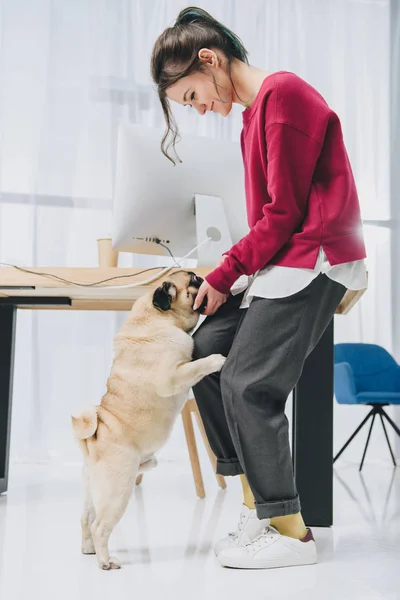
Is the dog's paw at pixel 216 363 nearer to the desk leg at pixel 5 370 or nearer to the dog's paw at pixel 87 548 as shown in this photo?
the dog's paw at pixel 87 548

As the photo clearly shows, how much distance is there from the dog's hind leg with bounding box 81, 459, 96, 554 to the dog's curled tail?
0.08m

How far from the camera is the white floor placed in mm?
1321

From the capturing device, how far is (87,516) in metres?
1.61

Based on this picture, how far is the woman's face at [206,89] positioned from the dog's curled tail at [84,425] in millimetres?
851

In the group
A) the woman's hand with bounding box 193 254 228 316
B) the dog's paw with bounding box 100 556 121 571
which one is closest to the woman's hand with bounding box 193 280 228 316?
the woman's hand with bounding box 193 254 228 316

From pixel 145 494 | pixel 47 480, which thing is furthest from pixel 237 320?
pixel 47 480

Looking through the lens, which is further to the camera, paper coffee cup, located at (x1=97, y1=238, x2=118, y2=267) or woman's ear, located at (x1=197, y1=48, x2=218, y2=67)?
paper coffee cup, located at (x1=97, y1=238, x2=118, y2=267)

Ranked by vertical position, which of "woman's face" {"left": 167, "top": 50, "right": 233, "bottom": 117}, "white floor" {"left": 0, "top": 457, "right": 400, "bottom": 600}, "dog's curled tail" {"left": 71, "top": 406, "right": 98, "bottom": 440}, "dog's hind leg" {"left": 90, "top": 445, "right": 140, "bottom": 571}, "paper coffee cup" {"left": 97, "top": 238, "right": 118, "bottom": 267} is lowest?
"white floor" {"left": 0, "top": 457, "right": 400, "bottom": 600}

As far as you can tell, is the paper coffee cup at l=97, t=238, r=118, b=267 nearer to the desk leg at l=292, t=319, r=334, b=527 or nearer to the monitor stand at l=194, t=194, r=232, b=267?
the monitor stand at l=194, t=194, r=232, b=267

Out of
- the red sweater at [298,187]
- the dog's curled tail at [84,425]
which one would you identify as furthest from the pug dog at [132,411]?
the red sweater at [298,187]

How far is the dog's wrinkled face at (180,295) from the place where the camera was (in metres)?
1.76

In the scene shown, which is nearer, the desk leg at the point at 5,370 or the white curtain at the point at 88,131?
the desk leg at the point at 5,370

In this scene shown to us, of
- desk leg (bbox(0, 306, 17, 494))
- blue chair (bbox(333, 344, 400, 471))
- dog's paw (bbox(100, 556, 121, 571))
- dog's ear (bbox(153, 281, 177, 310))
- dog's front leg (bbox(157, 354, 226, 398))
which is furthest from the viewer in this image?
blue chair (bbox(333, 344, 400, 471))

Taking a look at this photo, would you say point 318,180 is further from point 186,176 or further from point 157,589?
point 157,589
